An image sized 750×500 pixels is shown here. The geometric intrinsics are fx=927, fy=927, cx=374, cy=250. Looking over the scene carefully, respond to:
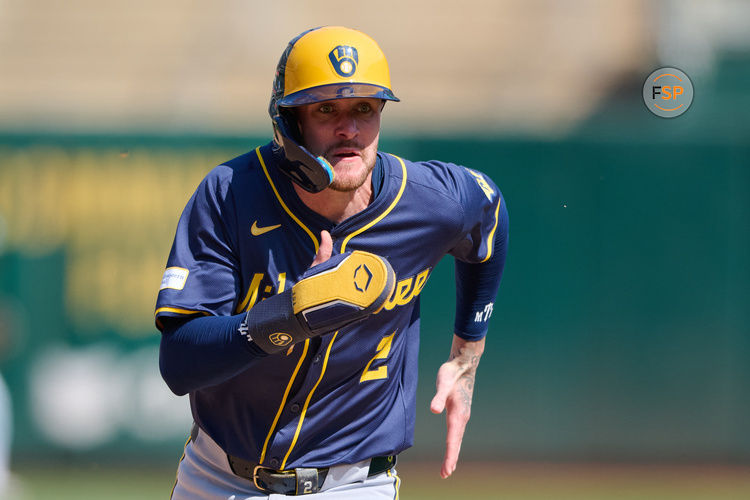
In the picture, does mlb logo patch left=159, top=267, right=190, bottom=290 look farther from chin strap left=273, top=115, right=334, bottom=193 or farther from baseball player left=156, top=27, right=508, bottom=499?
chin strap left=273, top=115, right=334, bottom=193

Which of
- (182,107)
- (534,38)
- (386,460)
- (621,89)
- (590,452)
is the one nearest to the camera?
(386,460)

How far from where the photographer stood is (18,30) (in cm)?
943

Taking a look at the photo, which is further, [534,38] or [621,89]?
[534,38]

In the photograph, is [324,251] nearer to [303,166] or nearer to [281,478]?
[303,166]

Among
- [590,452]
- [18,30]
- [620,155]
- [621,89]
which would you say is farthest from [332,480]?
[18,30]

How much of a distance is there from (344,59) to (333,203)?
45cm

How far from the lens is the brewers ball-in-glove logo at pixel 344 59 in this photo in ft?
8.90

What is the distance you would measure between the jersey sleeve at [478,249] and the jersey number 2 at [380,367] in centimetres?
47

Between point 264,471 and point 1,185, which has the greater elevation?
point 1,185

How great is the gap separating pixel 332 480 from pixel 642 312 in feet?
13.6

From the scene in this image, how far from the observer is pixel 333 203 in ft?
9.50

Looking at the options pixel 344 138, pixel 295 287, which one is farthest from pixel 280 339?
pixel 344 138

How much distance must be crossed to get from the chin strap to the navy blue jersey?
10 centimetres

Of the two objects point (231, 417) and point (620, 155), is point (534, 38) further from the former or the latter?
point (231, 417)
